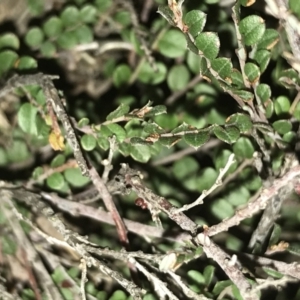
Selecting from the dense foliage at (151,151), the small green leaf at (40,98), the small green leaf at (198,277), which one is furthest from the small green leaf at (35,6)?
the small green leaf at (198,277)

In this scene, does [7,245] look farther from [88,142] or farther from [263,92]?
[263,92]

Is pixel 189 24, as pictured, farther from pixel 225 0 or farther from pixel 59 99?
pixel 225 0

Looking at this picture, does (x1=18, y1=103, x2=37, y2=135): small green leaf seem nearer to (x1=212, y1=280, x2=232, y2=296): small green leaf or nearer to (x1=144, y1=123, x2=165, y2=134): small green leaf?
(x1=144, y1=123, x2=165, y2=134): small green leaf

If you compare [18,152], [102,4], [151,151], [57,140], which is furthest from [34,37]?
[151,151]

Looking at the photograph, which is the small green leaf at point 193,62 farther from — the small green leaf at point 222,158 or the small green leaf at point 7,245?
the small green leaf at point 7,245

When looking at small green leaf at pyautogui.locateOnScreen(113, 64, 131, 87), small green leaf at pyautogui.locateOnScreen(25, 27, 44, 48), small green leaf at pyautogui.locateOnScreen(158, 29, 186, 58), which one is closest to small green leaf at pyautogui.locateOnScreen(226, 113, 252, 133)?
small green leaf at pyautogui.locateOnScreen(158, 29, 186, 58)
